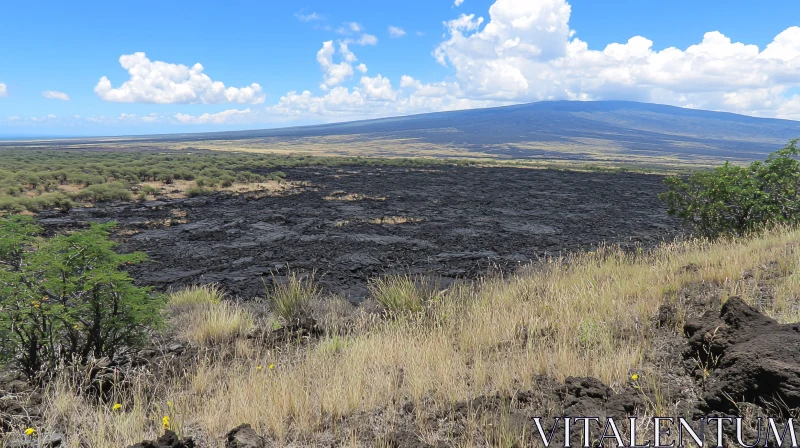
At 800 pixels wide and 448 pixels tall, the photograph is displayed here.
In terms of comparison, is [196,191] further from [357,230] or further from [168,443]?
[168,443]

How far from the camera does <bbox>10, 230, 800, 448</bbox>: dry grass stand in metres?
3.07

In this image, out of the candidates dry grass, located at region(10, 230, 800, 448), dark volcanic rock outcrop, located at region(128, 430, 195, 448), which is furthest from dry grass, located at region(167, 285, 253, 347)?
dark volcanic rock outcrop, located at region(128, 430, 195, 448)

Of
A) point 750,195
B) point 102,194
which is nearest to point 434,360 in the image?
point 750,195

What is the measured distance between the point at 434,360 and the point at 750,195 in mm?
8872

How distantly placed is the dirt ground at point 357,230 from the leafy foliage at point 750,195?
11.3 ft

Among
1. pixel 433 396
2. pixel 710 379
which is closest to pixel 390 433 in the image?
pixel 433 396

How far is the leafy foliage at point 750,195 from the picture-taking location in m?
8.90

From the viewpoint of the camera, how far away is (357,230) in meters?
15.7

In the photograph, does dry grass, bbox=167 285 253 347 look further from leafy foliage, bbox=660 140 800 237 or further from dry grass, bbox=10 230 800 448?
leafy foliage, bbox=660 140 800 237

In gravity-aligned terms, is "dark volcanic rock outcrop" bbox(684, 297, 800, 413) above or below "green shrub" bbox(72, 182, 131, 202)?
above

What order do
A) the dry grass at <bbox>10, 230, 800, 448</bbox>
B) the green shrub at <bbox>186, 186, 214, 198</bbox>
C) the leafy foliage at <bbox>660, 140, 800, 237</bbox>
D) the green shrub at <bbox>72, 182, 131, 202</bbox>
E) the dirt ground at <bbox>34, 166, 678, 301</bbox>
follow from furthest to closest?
the green shrub at <bbox>186, 186, 214, 198</bbox> < the green shrub at <bbox>72, 182, 131, 202</bbox> < the dirt ground at <bbox>34, 166, 678, 301</bbox> < the leafy foliage at <bbox>660, 140, 800, 237</bbox> < the dry grass at <bbox>10, 230, 800, 448</bbox>

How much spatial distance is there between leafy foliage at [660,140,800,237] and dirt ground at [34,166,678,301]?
Result: 3.44 metres

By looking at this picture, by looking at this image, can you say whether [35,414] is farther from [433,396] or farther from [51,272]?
[433,396]

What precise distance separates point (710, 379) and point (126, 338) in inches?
201
